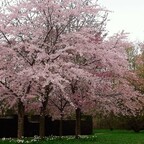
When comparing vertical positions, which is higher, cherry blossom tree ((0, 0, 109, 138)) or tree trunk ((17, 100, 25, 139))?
cherry blossom tree ((0, 0, 109, 138))

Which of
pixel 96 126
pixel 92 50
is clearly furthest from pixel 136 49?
pixel 92 50

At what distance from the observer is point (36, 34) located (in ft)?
86.2

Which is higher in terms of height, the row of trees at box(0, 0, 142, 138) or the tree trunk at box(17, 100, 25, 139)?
the row of trees at box(0, 0, 142, 138)

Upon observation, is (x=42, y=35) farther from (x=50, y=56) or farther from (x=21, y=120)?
(x=21, y=120)

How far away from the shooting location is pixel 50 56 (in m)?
24.8

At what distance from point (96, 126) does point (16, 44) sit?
40.7 metres

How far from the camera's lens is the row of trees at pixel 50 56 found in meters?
24.4

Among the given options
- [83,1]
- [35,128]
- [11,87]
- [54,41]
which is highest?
[83,1]

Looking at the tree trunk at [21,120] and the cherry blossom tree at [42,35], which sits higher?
the cherry blossom tree at [42,35]

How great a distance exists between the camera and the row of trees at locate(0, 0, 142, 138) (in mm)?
24406

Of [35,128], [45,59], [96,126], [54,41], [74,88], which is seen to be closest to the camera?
[45,59]

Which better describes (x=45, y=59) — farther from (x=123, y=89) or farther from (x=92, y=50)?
(x=123, y=89)

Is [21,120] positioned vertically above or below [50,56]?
below

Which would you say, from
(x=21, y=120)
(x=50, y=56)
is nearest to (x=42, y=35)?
(x=50, y=56)
